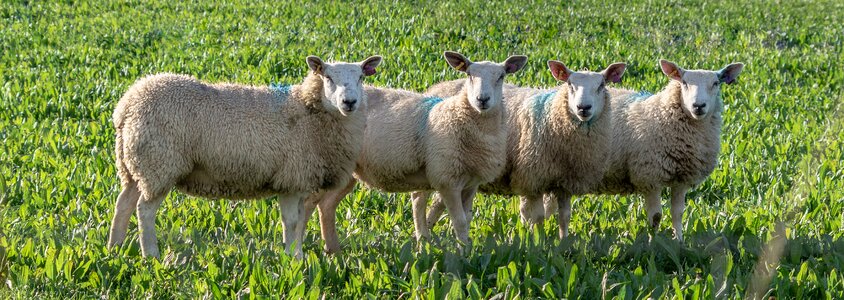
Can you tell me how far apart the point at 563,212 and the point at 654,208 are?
0.82m

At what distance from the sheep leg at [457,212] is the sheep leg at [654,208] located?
152 cm

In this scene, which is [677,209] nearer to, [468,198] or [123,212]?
[468,198]

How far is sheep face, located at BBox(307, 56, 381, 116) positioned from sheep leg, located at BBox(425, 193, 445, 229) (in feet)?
4.03

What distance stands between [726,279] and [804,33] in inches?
605

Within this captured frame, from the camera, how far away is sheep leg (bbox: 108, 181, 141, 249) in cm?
693

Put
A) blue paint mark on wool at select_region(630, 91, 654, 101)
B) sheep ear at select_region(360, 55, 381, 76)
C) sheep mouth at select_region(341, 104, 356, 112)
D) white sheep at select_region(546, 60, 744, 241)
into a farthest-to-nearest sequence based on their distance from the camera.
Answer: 1. blue paint mark on wool at select_region(630, 91, 654, 101)
2. white sheep at select_region(546, 60, 744, 241)
3. sheep ear at select_region(360, 55, 381, 76)
4. sheep mouth at select_region(341, 104, 356, 112)

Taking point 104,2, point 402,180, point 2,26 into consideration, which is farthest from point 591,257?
point 104,2

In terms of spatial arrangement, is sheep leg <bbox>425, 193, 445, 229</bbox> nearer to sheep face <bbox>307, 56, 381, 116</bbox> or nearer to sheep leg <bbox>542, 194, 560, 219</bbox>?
sheep leg <bbox>542, 194, 560, 219</bbox>

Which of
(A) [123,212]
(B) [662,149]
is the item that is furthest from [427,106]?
(A) [123,212]

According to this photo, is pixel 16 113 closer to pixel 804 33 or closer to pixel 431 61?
pixel 431 61

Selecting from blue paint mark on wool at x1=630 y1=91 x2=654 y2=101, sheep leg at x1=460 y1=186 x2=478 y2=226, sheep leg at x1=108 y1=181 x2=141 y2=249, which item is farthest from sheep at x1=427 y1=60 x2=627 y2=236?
sheep leg at x1=108 y1=181 x2=141 y2=249

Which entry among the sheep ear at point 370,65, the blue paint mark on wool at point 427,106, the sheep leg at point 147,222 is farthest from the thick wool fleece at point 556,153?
the sheep leg at point 147,222

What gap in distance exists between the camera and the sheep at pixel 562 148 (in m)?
7.86

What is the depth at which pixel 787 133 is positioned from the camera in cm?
1215
